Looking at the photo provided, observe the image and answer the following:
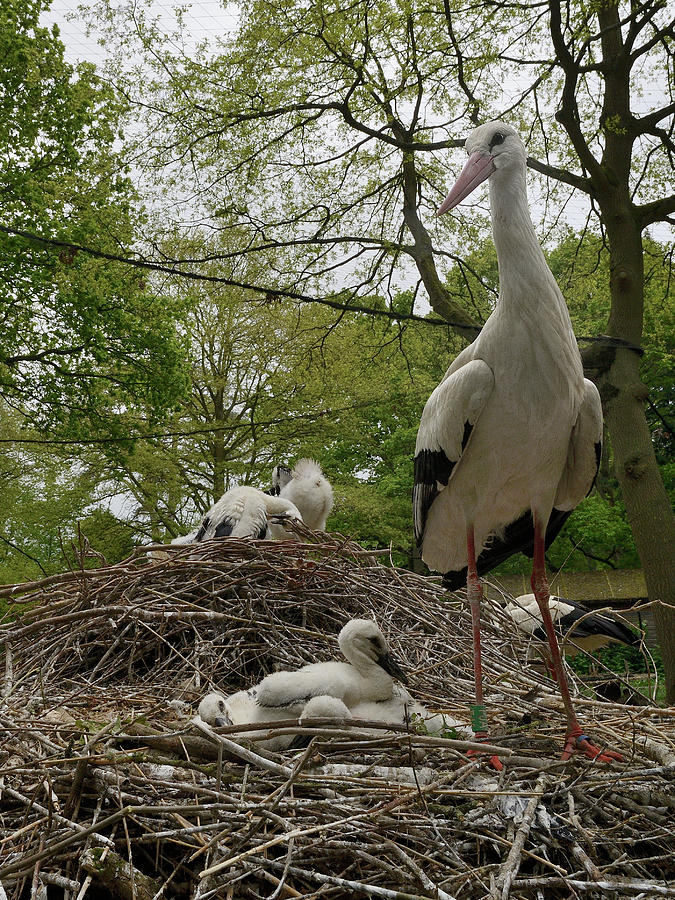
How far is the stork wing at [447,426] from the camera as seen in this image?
2.64 meters

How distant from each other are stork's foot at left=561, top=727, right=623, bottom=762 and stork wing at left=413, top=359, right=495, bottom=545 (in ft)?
3.25

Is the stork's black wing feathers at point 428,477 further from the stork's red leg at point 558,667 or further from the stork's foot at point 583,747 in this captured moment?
the stork's foot at point 583,747

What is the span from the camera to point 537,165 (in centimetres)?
736

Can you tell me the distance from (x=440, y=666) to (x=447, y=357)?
339 inches

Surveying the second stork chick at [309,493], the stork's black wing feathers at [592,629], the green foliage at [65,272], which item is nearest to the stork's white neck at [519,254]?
the stork's black wing feathers at [592,629]

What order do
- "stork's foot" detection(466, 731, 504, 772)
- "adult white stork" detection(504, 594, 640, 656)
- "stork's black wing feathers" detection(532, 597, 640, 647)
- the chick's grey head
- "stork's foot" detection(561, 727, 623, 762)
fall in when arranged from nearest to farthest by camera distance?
"stork's foot" detection(466, 731, 504, 772)
"stork's foot" detection(561, 727, 623, 762)
the chick's grey head
"adult white stork" detection(504, 594, 640, 656)
"stork's black wing feathers" detection(532, 597, 640, 647)

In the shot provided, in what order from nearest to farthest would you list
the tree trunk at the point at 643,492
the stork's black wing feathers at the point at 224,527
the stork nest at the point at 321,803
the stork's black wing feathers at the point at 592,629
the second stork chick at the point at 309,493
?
the stork nest at the point at 321,803 < the stork's black wing feathers at the point at 592,629 < the stork's black wing feathers at the point at 224,527 < the tree trunk at the point at 643,492 < the second stork chick at the point at 309,493

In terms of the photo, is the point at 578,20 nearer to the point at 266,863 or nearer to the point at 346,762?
the point at 346,762

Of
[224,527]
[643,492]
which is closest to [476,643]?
[224,527]

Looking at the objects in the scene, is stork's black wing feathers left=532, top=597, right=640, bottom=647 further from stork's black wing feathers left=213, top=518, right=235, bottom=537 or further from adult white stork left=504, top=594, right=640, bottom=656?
stork's black wing feathers left=213, top=518, right=235, bottom=537

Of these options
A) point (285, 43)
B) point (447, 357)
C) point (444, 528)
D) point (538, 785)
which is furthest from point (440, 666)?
point (447, 357)

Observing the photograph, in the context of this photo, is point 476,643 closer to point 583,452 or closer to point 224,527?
point 583,452

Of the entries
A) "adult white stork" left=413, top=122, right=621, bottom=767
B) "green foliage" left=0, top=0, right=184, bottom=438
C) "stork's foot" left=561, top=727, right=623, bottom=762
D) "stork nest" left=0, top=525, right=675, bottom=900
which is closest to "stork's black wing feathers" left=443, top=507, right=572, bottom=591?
"adult white stork" left=413, top=122, right=621, bottom=767

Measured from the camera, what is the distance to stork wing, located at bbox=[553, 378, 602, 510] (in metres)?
2.83
